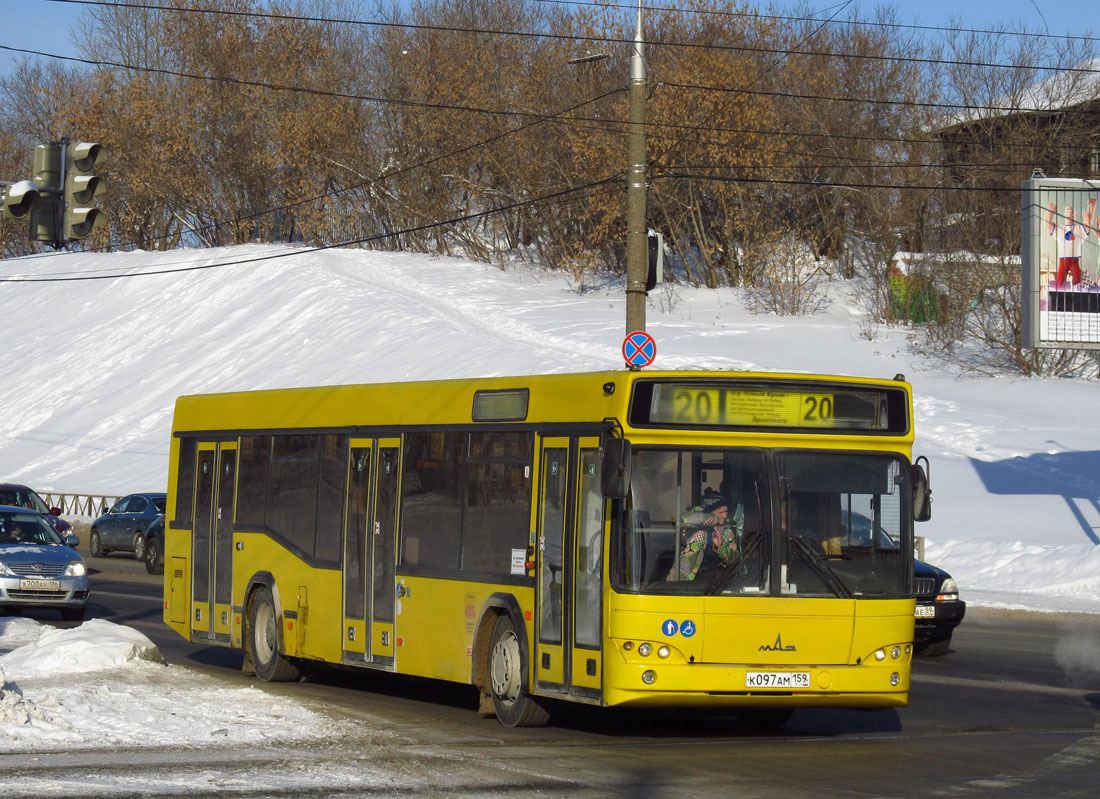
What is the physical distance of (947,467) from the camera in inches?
1247

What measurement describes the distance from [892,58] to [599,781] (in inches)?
1951

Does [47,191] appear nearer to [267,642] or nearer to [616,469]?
[267,642]

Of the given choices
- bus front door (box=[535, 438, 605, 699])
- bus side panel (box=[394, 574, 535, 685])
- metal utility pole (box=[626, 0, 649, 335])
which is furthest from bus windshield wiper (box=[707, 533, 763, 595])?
metal utility pole (box=[626, 0, 649, 335])

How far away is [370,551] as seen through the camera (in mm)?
12617

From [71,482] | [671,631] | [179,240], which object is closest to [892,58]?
[71,482]

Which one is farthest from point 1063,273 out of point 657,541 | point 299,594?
point 657,541

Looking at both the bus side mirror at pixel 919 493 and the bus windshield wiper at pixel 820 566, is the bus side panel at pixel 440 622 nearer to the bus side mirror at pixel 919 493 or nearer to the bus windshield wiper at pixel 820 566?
the bus windshield wiper at pixel 820 566

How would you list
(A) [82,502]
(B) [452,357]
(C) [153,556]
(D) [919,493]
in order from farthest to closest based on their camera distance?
(B) [452,357] < (A) [82,502] < (C) [153,556] < (D) [919,493]

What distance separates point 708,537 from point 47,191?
7.43 m

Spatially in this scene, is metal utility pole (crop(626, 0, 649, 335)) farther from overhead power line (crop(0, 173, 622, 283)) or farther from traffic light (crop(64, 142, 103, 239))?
overhead power line (crop(0, 173, 622, 283))

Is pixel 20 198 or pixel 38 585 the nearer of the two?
pixel 20 198

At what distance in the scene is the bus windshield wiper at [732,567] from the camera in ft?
31.9

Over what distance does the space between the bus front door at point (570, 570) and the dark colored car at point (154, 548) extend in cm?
2030

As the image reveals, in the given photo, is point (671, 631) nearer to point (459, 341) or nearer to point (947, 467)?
point (947, 467)
